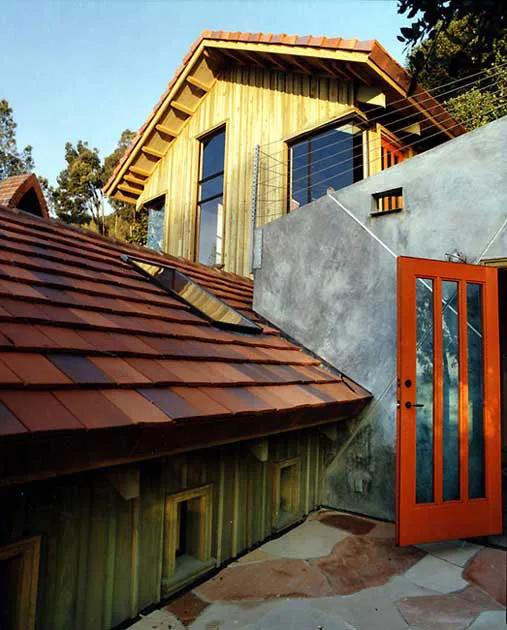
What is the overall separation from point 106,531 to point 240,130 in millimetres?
7665

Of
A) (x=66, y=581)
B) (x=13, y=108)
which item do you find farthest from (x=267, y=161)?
(x=13, y=108)

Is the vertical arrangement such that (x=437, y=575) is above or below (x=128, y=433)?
below

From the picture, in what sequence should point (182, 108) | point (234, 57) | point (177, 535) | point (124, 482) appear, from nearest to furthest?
point (124, 482) → point (177, 535) → point (234, 57) → point (182, 108)

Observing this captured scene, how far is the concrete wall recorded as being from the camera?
3.85m

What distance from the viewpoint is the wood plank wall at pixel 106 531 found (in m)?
2.16

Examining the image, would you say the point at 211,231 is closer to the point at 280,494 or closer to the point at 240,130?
the point at 240,130

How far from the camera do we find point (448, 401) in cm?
364

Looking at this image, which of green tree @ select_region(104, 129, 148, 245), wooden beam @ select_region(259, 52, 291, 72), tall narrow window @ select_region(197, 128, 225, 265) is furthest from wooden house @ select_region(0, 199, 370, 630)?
green tree @ select_region(104, 129, 148, 245)

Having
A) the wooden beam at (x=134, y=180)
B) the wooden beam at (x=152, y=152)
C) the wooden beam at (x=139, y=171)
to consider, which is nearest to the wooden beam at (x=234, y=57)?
the wooden beam at (x=152, y=152)

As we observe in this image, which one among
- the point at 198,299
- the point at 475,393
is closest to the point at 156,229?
the point at 198,299

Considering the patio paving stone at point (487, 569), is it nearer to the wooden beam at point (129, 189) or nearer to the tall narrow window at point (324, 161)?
the tall narrow window at point (324, 161)

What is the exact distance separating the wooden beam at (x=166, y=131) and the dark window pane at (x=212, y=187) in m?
1.44

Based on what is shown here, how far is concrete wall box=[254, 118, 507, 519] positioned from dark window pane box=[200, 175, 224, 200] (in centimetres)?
418

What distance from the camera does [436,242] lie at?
4.06m
